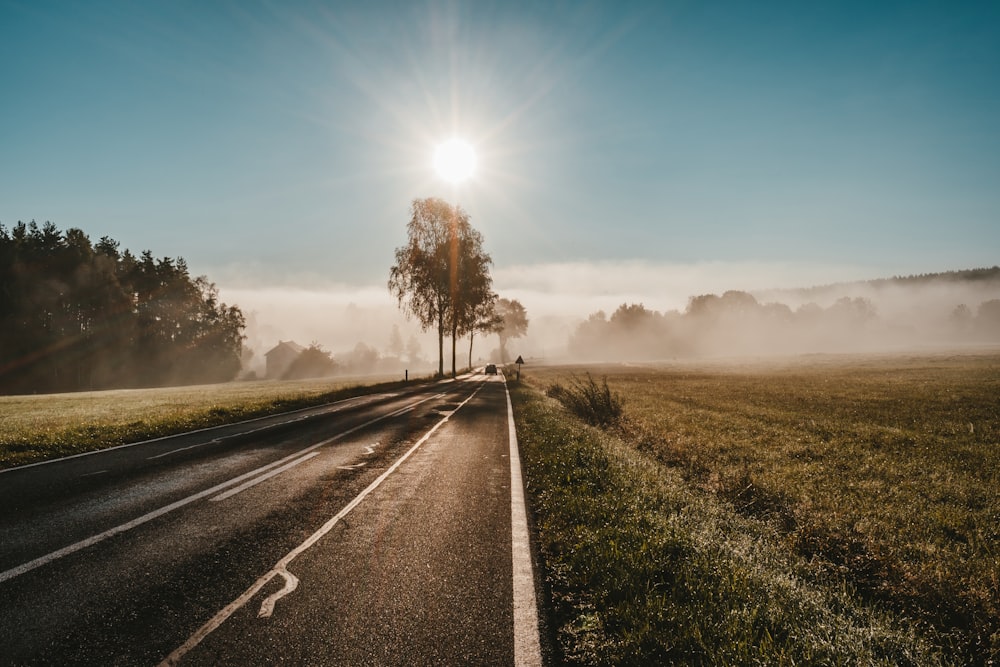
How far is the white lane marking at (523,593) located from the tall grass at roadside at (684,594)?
17 centimetres

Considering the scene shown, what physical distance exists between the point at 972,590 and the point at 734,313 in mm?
159576

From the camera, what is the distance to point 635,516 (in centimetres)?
542

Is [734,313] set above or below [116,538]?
above

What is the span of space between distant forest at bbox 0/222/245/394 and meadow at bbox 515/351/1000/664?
6491 cm

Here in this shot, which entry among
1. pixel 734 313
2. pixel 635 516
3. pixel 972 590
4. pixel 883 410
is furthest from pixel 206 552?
pixel 734 313

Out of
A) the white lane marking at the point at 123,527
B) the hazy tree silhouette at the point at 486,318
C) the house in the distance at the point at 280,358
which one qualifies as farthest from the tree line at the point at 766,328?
the white lane marking at the point at 123,527

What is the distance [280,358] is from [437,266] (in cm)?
8159

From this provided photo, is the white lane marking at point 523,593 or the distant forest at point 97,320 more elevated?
the distant forest at point 97,320

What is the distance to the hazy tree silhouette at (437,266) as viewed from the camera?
138 ft

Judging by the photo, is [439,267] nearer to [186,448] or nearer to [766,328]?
[186,448]

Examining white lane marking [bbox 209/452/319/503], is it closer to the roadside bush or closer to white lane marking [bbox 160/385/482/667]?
white lane marking [bbox 160/385/482/667]

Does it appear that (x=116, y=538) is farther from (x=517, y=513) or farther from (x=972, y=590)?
(x=972, y=590)

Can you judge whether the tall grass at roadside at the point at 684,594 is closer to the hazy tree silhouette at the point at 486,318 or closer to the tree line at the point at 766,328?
the hazy tree silhouette at the point at 486,318

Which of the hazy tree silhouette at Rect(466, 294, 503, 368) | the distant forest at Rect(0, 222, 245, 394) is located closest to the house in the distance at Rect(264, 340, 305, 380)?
the distant forest at Rect(0, 222, 245, 394)
